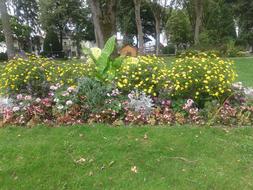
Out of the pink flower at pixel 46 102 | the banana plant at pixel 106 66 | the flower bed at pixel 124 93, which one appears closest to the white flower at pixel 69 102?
the flower bed at pixel 124 93

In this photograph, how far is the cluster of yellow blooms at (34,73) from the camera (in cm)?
711

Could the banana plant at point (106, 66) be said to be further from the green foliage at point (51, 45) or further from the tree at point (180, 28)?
the tree at point (180, 28)

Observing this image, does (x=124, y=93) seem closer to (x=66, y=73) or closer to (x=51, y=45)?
(x=66, y=73)

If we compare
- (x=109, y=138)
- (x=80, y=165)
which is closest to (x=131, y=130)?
(x=109, y=138)

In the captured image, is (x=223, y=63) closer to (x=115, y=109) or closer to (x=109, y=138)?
(x=115, y=109)

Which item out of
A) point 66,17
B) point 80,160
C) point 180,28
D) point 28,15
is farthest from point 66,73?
point 28,15

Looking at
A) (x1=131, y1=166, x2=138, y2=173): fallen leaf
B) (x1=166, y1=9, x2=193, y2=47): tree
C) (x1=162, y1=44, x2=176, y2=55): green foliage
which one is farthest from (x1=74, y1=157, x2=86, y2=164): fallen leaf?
(x1=162, y1=44, x2=176, y2=55): green foliage

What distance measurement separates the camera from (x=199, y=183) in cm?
449

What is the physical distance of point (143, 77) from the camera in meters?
7.03

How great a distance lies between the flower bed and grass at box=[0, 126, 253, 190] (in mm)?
463

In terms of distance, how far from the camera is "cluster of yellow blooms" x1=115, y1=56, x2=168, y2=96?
6.96 m

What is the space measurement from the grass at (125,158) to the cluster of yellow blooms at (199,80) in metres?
1.04

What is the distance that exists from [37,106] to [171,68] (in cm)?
260

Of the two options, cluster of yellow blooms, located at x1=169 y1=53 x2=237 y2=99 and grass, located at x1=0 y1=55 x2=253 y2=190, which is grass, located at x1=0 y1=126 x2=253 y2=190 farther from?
cluster of yellow blooms, located at x1=169 y1=53 x2=237 y2=99
